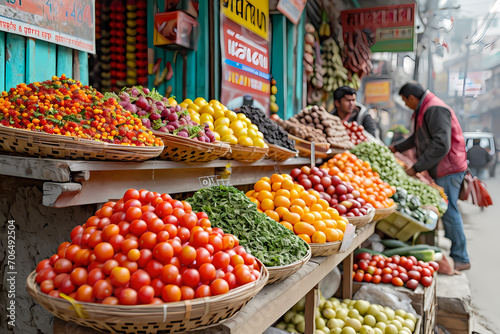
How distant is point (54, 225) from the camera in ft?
5.85

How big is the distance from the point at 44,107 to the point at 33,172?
0.28 meters

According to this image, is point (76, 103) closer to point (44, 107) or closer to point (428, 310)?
point (44, 107)

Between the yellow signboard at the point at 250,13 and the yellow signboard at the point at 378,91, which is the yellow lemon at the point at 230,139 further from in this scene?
the yellow signboard at the point at 378,91

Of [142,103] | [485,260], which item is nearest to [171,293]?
[142,103]

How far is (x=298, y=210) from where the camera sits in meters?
2.26

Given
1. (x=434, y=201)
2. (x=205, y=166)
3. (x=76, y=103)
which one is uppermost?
(x=76, y=103)

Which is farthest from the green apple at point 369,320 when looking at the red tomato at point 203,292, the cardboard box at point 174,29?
the cardboard box at point 174,29

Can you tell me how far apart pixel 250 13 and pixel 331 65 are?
9.04ft

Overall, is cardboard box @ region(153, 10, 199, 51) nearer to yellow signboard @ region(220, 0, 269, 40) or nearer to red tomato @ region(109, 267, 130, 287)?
yellow signboard @ region(220, 0, 269, 40)

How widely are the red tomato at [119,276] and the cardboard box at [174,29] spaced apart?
2.95 meters

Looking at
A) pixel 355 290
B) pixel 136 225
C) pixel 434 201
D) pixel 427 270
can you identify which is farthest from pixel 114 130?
pixel 434 201

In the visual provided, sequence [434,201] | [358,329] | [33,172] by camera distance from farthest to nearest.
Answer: [434,201], [358,329], [33,172]

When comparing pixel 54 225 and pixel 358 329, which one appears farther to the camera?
pixel 358 329

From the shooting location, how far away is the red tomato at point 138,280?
1.10m
